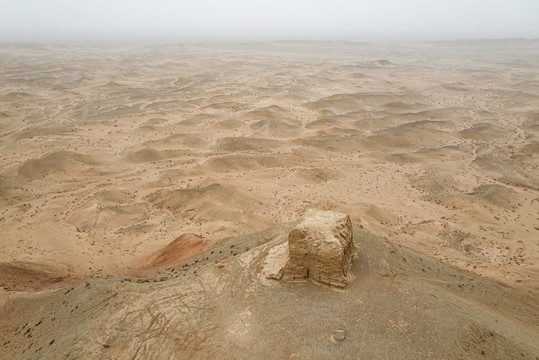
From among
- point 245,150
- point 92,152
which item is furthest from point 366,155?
point 92,152

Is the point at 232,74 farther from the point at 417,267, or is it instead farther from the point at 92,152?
the point at 417,267

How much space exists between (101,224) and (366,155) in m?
18.3

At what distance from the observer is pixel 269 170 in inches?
918

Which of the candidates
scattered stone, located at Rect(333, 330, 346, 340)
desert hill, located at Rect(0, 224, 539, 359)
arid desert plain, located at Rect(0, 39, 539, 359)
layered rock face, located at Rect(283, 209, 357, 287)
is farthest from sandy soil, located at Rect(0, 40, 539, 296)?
scattered stone, located at Rect(333, 330, 346, 340)

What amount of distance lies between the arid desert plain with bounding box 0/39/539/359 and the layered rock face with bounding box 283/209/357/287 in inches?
13.8

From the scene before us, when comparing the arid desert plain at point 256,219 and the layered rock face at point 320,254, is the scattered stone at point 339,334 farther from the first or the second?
the layered rock face at point 320,254

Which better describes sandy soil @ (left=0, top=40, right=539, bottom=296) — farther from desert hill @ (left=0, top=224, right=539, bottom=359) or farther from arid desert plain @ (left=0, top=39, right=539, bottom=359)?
desert hill @ (left=0, top=224, right=539, bottom=359)

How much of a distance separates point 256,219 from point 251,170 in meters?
6.89

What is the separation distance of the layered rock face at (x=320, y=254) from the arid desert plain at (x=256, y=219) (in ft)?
1.15

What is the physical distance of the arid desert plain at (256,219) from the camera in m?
8.10

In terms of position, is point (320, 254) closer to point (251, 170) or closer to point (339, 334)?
point (339, 334)

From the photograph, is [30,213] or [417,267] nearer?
[417,267]

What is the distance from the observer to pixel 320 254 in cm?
904

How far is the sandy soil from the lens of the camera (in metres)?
15.1
